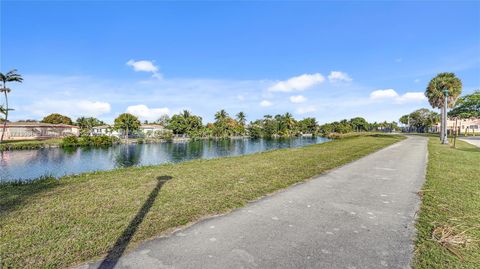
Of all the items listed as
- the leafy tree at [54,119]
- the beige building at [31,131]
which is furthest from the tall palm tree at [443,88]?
the leafy tree at [54,119]

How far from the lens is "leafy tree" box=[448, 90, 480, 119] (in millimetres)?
26297

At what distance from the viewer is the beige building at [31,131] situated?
53.9 meters

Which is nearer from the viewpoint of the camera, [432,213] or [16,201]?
[432,213]

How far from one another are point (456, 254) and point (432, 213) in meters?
1.82

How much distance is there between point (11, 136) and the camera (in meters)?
53.6

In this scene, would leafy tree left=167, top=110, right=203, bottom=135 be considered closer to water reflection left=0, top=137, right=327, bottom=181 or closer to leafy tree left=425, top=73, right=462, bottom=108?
water reflection left=0, top=137, right=327, bottom=181

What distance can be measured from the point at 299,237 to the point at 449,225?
277cm

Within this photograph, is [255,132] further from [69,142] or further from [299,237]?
[299,237]

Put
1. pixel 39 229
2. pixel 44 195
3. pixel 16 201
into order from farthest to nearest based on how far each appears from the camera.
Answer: pixel 44 195, pixel 16 201, pixel 39 229

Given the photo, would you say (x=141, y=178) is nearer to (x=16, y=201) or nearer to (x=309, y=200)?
(x=16, y=201)

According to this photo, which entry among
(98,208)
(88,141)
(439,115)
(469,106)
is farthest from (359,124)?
(98,208)

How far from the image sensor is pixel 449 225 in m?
4.12

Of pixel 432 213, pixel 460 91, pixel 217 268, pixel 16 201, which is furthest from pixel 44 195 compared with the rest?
pixel 460 91

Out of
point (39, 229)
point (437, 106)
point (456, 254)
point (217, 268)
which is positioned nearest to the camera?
point (217, 268)
